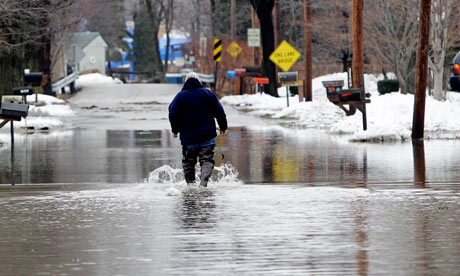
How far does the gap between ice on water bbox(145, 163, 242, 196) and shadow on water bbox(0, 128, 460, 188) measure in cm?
25

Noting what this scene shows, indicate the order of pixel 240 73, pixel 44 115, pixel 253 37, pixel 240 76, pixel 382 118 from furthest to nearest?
pixel 240 76 < pixel 240 73 < pixel 253 37 < pixel 44 115 < pixel 382 118

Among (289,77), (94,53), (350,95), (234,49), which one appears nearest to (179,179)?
(350,95)

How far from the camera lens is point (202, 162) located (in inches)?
578

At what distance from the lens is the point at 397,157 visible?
771 inches

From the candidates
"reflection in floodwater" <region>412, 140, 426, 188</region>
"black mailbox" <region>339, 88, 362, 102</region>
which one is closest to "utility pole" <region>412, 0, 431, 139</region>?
"reflection in floodwater" <region>412, 140, 426, 188</region>

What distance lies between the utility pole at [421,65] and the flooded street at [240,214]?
7.29 ft

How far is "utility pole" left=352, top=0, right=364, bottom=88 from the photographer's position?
1190 inches

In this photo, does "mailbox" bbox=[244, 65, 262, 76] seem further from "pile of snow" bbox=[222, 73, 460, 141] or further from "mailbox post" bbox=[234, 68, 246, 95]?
"pile of snow" bbox=[222, 73, 460, 141]

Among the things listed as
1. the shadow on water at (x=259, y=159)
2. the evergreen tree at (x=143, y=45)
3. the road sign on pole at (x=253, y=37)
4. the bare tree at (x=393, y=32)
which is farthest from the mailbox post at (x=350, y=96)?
the evergreen tree at (x=143, y=45)

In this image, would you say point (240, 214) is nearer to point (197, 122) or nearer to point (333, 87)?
point (197, 122)

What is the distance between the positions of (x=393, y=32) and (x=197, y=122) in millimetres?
26970

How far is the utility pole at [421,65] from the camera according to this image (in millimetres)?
23250

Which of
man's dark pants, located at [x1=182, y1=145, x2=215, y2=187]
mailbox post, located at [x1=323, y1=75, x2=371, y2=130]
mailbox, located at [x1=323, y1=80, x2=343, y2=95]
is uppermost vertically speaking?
mailbox, located at [x1=323, y1=80, x2=343, y2=95]

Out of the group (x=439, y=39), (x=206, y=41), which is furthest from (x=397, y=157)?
(x=206, y=41)
